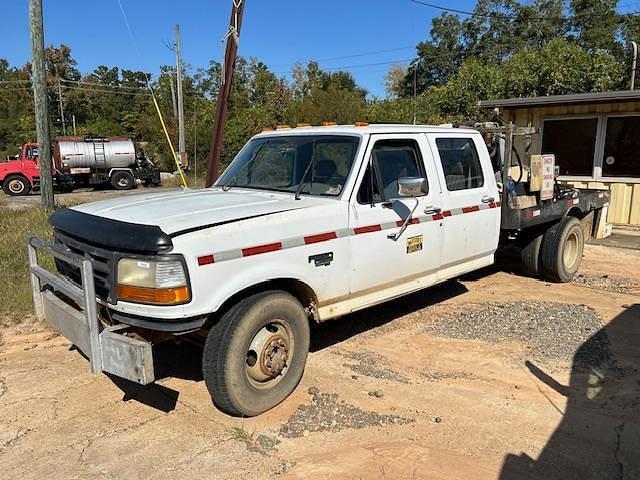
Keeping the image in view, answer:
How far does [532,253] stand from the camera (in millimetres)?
7266

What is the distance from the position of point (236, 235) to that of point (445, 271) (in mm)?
2640

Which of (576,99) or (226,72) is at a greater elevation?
(226,72)

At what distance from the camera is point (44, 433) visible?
3.61 meters

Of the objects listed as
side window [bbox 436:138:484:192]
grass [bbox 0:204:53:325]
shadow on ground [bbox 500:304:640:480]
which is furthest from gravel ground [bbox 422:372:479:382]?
grass [bbox 0:204:53:325]

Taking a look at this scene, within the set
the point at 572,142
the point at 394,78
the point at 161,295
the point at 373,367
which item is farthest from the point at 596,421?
the point at 394,78

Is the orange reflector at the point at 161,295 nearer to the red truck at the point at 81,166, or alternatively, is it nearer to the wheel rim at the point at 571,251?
the wheel rim at the point at 571,251

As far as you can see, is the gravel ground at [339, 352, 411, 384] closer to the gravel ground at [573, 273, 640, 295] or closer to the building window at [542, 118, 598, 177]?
the gravel ground at [573, 273, 640, 295]

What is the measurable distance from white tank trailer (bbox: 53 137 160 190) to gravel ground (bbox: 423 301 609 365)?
78.1 ft

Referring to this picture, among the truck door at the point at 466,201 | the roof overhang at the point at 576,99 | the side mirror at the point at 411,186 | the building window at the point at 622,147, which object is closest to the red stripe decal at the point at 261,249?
the side mirror at the point at 411,186

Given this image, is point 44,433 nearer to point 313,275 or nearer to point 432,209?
point 313,275

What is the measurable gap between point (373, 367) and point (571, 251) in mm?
4323

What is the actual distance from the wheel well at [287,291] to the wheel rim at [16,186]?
24303 mm

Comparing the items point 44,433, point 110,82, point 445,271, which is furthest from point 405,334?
point 110,82

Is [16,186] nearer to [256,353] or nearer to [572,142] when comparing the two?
[572,142]
